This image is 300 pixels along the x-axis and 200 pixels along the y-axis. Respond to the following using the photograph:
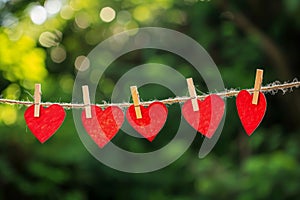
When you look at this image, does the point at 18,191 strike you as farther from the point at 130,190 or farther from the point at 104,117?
the point at 104,117

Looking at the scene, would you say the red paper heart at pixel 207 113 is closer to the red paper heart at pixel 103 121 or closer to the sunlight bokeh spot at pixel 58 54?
the red paper heart at pixel 103 121

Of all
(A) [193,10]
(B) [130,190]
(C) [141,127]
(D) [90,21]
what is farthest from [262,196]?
(C) [141,127]

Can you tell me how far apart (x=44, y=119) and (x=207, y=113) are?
0.89 ft

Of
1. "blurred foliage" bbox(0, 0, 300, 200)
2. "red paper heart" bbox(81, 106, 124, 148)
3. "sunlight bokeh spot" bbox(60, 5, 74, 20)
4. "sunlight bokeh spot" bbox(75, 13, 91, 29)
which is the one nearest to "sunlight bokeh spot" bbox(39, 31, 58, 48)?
"blurred foliage" bbox(0, 0, 300, 200)

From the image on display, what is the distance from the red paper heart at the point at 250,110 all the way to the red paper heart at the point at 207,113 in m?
0.03

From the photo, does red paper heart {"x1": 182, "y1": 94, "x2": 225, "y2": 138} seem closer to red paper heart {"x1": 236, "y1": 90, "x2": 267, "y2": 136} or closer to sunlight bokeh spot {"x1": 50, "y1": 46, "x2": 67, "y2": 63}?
red paper heart {"x1": 236, "y1": 90, "x2": 267, "y2": 136}

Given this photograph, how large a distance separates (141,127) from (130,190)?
2.33 metres

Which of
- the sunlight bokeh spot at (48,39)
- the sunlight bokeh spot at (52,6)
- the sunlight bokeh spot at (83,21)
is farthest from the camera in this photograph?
the sunlight bokeh spot at (83,21)

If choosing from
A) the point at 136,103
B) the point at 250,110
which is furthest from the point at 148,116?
the point at 250,110

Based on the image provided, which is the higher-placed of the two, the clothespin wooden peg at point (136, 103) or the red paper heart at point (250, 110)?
the clothespin wooden peg at point (136, 103)

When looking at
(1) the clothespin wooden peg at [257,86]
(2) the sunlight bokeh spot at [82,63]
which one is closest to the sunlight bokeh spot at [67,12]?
(2) the sunlight bokeh spot at [82,63]

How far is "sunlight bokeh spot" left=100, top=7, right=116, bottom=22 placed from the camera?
346 centimetres

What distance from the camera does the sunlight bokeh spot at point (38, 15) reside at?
9.63ft

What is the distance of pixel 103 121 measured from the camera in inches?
39.9
